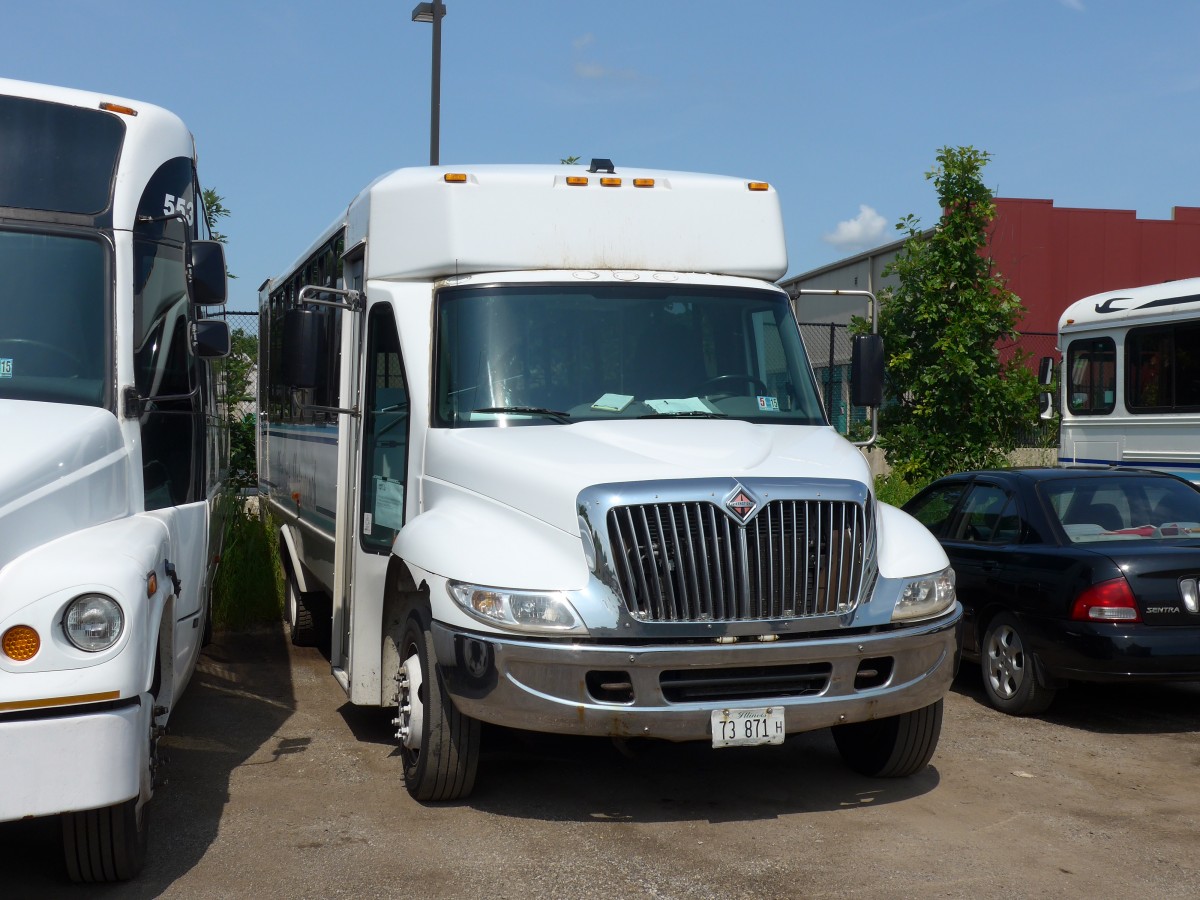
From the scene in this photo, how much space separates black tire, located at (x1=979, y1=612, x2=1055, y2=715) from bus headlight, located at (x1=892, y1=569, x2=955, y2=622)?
217cm

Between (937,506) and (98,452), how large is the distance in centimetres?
598

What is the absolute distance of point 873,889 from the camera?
4965mm

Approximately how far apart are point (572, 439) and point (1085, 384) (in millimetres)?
9903

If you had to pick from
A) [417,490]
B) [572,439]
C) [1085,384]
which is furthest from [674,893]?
[1085,384]

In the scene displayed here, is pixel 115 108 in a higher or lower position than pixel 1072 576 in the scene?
higher

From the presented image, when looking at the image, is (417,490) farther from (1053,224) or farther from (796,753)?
(1053,224)

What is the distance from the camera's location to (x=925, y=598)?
19.3ft

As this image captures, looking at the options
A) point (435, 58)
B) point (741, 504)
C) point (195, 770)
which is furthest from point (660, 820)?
point (435, 58)

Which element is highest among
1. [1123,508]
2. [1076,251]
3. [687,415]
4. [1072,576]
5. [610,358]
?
[1076,251]

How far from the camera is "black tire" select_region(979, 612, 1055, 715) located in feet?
25.8

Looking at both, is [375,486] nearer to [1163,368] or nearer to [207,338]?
[207,338]

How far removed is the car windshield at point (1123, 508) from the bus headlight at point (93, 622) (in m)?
5.63

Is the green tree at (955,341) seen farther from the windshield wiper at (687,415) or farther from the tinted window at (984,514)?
the windshield wiper at (687,415)

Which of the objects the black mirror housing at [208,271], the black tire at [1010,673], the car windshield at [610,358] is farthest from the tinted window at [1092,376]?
the black mirror housing at [208,271]
